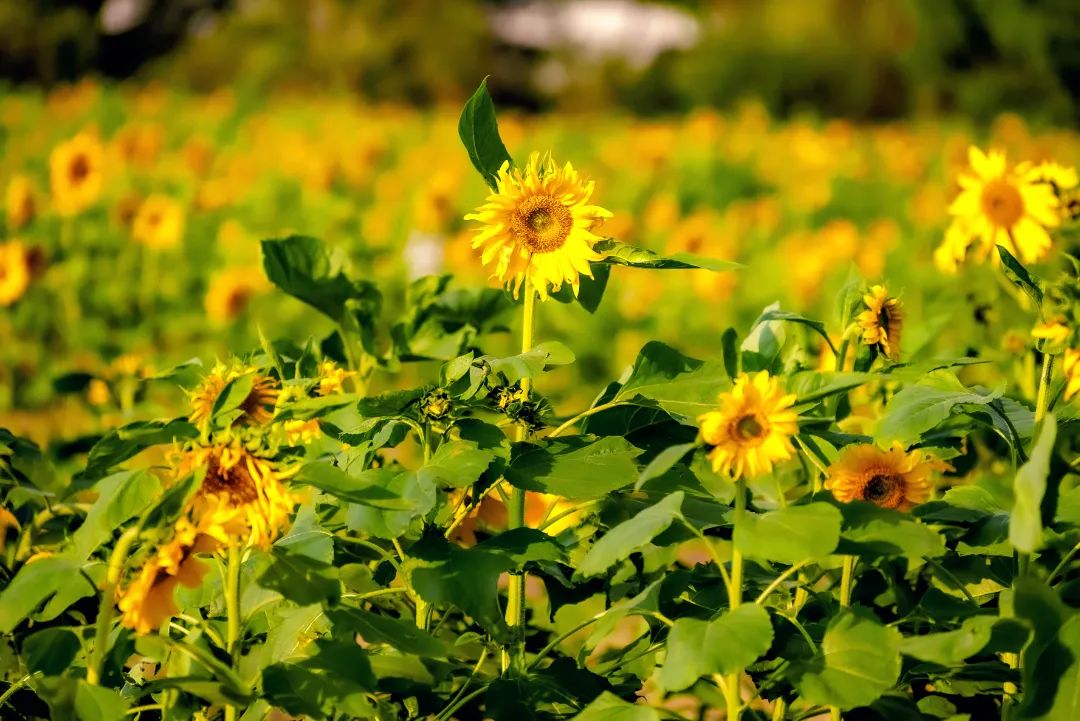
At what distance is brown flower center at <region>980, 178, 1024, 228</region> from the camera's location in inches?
83.6

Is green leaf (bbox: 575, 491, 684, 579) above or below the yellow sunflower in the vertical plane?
above

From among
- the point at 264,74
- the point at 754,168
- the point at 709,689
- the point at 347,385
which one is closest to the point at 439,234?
the point at 754,168

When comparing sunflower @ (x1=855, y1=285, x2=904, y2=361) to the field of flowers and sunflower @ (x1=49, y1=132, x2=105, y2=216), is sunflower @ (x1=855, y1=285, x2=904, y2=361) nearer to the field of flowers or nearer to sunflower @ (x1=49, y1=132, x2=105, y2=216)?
the field of flowers

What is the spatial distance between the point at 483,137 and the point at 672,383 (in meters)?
0.37

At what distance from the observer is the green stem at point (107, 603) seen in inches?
47.3

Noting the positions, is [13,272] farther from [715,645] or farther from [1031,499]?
[1031,499]

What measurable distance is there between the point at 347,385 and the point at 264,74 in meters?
17.3

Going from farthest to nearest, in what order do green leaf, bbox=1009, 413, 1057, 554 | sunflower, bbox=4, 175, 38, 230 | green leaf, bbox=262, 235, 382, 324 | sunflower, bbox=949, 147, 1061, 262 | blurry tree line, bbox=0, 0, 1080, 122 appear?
blurry tree line, bbox=0, 0, 1080, 122
sunflower, bbox=4, 175, 38, 230
sunflower, bbox=949, 147, 1061, 262
green leaf, bbox=262, 235, 382, 324
green leaf, bbox=1009, 413, 1057, 554

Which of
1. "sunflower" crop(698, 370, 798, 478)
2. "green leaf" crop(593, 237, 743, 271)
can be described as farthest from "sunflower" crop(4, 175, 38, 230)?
"sunflower" crop(698, 370, 798, 478)

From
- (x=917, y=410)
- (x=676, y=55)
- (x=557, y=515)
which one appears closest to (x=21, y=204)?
(x=557, y=515)

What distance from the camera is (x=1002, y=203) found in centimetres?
214

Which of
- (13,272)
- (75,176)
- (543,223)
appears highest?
(543,223)

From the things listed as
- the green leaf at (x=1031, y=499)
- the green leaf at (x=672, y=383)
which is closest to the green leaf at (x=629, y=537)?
the green leaf at (x=672, y=383)

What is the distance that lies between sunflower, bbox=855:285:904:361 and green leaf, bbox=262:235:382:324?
0.70m
